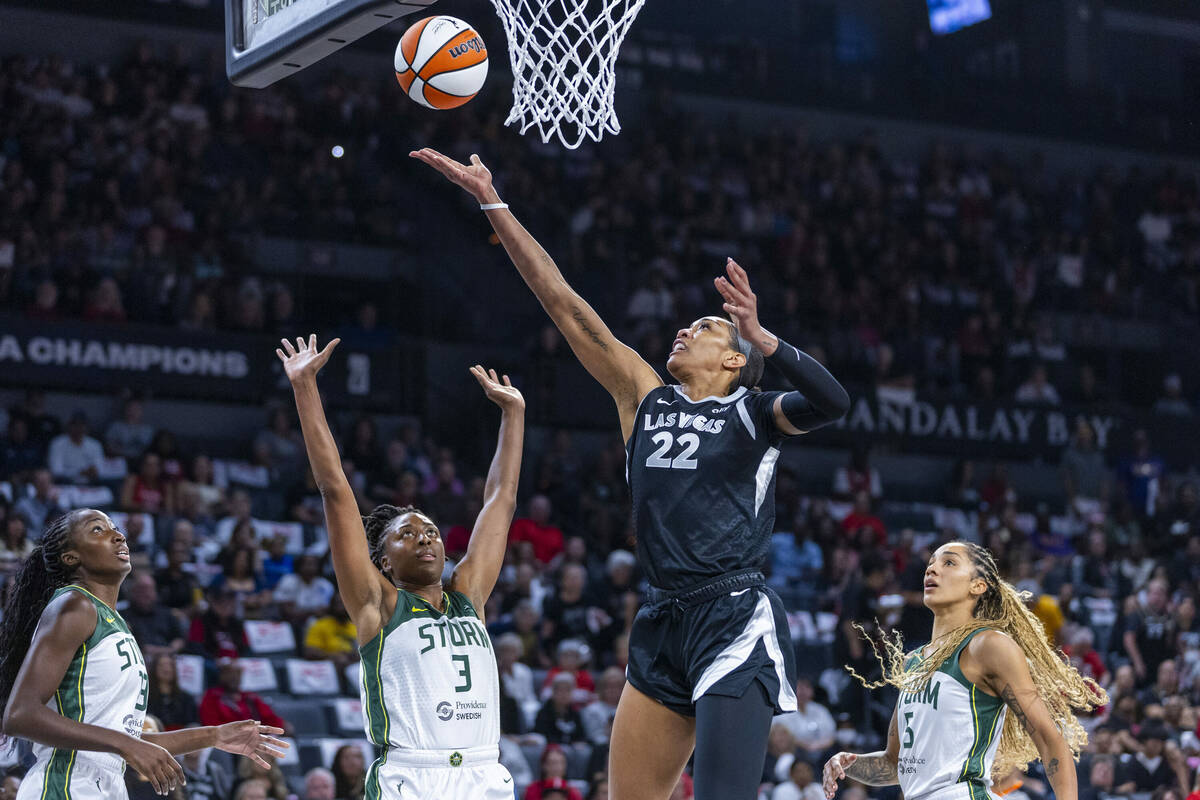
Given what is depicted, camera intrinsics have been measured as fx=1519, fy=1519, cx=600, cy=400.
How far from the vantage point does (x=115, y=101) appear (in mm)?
16281

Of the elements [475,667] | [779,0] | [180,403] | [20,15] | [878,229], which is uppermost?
[779,0]

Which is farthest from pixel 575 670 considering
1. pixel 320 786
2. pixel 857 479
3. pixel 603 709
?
pixel 857 479

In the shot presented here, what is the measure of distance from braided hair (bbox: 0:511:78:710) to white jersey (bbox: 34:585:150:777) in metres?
0.19

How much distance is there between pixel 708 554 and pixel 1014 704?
1456 mm

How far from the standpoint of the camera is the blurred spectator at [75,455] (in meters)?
12.7

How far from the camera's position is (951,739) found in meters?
5.65

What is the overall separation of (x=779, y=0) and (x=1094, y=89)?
512cm

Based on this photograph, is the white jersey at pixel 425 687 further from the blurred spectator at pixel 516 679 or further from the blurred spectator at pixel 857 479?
the blurred spectator at pixel 857 479

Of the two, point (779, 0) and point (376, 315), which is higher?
point (779, 0)

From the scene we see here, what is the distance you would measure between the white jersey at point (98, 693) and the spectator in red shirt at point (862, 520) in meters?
10.6

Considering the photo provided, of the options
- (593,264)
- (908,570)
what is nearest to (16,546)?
(908,570)

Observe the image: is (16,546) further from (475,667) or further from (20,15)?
(20,15)

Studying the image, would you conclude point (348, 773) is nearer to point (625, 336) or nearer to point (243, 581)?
point (243, 581)

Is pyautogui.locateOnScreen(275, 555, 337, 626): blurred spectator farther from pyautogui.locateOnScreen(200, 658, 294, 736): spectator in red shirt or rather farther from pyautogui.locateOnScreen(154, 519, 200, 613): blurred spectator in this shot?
pyautogui.locateOnScreen(200, 658, 294, 736): spectator in red shirt
